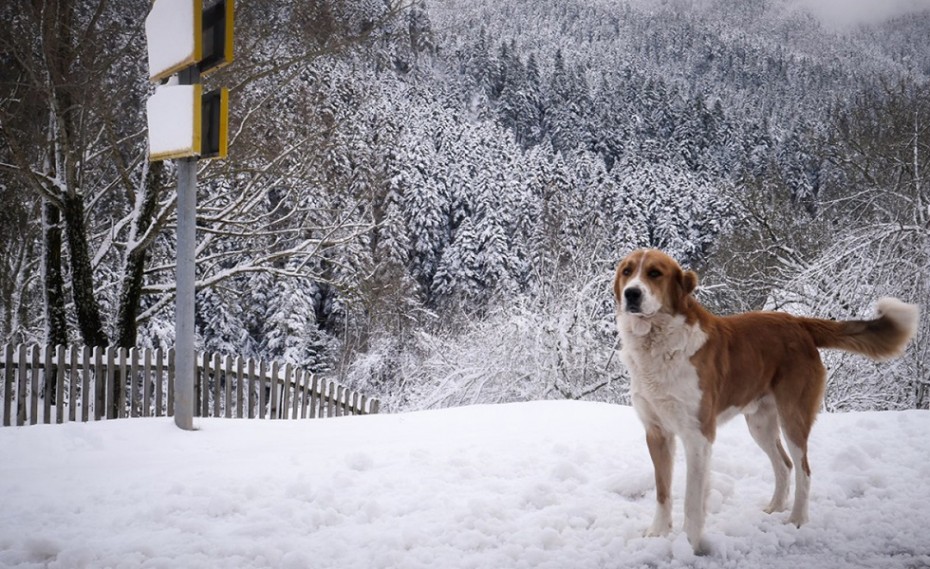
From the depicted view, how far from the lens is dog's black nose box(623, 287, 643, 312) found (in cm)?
293

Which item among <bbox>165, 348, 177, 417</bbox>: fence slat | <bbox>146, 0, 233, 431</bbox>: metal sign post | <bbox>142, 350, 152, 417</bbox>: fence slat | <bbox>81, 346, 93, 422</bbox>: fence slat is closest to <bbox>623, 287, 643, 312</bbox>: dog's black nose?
<bbox>146, 0, 233, 431</bbox>: metal sign post

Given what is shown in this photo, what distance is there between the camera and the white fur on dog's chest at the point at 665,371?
9.37 feet

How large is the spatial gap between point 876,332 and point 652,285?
1.51 metres

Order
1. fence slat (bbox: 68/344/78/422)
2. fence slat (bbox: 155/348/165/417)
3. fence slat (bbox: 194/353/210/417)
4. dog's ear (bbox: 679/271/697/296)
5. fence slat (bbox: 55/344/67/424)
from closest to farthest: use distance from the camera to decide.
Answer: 1. dog's ear (bbox: 679/271/697/296)
2. fence slat (bbox: 55/344/67/424)
3. fence slat (bbox: 68/344/78/422)
4. fence slat (bbox: 155/348/165/417)
5. fence slat (bbox: 194/353/210/417)

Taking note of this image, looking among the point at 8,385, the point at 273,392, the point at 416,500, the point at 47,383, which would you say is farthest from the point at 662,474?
the point at 8,385

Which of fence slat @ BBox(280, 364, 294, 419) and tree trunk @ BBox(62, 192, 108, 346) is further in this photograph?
fence slat @ BBox(280, 364, 294, 419)

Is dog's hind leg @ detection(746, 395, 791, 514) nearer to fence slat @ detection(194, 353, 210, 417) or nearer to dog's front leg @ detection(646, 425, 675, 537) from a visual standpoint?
dog's front leg @ detection(646, 425, 675, 537)

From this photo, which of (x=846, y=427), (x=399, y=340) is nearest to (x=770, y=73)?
(x=399, y=340)

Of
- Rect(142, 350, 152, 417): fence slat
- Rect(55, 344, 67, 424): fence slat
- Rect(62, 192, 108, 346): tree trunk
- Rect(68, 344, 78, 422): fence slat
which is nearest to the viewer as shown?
Rect(55, 344, 67, 424): fence slat

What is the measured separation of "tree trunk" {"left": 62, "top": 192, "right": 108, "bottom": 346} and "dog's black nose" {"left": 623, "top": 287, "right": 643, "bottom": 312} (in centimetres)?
912

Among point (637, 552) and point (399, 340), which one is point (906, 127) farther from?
point (399, 340)

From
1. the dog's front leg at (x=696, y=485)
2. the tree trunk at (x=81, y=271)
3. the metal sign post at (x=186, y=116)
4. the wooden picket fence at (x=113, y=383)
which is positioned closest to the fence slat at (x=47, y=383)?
the wooden picket fence at (x=113, y=383)

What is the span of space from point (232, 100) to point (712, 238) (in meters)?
25.4

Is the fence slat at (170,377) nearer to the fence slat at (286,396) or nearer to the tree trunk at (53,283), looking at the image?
the fence slat at (286,396)
